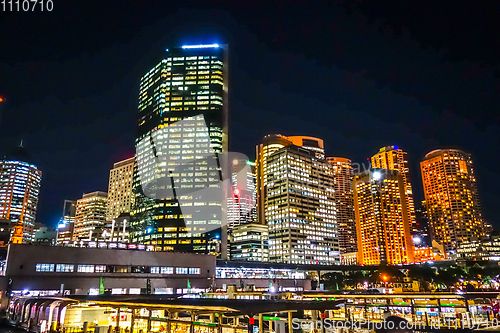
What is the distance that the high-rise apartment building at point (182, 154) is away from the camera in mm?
163850

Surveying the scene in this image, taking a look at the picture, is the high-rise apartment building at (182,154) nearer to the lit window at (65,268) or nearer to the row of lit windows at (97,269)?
the row of lit windows at (97,269)

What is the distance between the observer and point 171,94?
18900cm

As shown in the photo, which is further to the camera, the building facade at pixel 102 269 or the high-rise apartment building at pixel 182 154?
the high-rise apartment building at pixel 182 154

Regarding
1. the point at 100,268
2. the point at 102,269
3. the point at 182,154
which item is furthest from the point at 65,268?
A: the point at 182,154

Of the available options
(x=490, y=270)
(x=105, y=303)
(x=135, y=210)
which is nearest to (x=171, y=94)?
(x=135, y=210)

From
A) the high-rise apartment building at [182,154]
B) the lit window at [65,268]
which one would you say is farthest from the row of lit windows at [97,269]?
the high-rise apartment building at [182,154]

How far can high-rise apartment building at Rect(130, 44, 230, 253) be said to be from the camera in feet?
538

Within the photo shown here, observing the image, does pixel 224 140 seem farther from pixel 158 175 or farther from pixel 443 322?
pixel 443 322

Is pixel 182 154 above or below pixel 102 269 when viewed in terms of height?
above

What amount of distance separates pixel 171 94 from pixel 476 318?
177 meters

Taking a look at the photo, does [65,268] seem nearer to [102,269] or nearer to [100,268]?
[100,268]

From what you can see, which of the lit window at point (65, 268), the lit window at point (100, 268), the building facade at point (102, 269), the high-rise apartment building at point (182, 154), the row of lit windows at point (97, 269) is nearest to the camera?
the building facade at point (102, 269)

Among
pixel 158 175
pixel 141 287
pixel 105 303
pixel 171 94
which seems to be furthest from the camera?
pixel 171 94

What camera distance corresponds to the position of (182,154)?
584 feet
